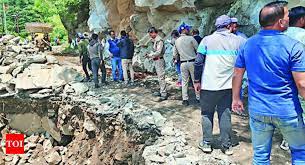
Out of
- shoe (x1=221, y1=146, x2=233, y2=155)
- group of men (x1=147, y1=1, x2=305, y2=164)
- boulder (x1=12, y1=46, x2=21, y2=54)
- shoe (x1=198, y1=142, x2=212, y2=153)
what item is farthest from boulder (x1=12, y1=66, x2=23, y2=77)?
group of men (x1=147, y1=1, x2=305, y2=164)

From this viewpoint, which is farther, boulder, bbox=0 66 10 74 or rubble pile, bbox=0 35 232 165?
boulder, bbox=0 66 10 74

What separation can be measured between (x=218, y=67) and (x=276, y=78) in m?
1.64

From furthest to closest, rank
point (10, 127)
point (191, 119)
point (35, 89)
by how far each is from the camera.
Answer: point (10, 127), point (35, 89), point (191, 119)

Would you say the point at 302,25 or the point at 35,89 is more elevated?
the point at 302,25

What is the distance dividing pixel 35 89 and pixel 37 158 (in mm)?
2101

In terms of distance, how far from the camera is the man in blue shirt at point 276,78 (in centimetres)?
322

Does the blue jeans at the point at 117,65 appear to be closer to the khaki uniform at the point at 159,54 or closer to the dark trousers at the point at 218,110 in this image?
the khaki uniform at the point at 159,54

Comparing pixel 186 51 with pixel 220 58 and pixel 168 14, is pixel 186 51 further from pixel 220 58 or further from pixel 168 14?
pixel 168 14

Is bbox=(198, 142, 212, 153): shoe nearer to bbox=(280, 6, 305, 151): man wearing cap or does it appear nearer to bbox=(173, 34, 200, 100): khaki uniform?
bbox=(280, 6, 305, 151): man wearing cap

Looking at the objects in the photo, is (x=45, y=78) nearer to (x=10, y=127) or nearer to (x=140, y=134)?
(x=10, y=127)

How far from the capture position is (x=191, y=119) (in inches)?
283

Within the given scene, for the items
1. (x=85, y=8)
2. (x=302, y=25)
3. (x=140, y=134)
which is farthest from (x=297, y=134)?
(x=85, y=8)

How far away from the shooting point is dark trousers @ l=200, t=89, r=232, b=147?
Answer: 503 cm

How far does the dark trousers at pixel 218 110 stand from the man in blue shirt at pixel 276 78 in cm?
149
